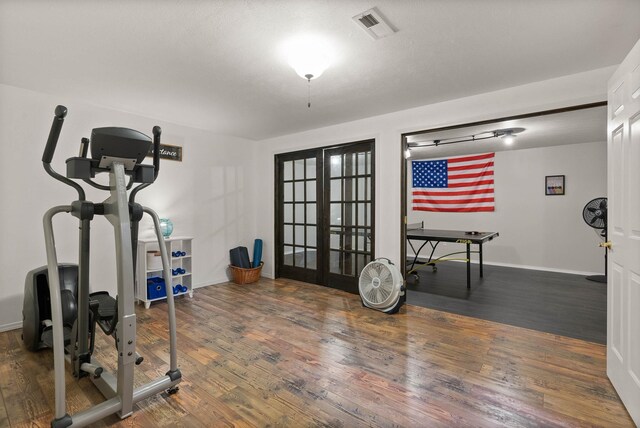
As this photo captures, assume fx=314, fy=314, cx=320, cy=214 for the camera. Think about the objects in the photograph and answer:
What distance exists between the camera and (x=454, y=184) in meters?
6.58

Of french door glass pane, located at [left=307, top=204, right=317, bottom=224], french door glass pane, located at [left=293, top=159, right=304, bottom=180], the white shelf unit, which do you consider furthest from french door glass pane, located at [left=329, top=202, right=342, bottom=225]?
the white shelf unit

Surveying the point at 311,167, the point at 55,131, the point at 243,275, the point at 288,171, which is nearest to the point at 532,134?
the point at 311,167

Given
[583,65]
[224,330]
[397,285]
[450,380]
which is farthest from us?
[397,285]

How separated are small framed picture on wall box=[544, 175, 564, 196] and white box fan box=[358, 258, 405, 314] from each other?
407cm

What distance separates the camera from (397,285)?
3318 mm

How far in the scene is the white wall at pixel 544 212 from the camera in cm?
532

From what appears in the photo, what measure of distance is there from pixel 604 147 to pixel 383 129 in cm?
415

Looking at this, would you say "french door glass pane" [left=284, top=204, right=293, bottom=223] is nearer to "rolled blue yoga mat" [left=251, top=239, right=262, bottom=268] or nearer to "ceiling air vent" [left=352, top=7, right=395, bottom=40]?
"rolled blue yoga mat" [left=251, top=239, right=262, bottom=268]

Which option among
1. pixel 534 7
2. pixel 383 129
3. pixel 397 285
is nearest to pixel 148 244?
pixel 397 285

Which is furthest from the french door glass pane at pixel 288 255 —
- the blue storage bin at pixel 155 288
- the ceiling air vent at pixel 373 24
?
the ceiling air vent at pixel 373 24

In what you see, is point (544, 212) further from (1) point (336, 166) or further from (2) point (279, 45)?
(2) point (279, 45)

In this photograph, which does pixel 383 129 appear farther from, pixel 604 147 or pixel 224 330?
pixel 604 147

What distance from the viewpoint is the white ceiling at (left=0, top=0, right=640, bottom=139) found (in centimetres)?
180

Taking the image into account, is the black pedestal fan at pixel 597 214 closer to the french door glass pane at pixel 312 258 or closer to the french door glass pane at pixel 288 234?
the french door glass pane at pixel 312 258
